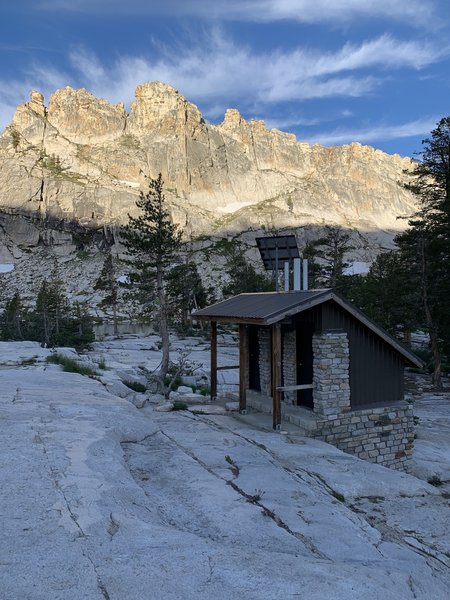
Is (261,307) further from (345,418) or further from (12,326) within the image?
(12,326)

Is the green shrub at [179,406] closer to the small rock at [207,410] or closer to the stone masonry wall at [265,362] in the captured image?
the small rock at [207,410]

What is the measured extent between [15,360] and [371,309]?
97.8ft

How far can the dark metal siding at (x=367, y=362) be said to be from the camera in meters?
12.9

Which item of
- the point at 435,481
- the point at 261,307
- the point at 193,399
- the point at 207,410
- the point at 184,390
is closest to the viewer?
the point at 435,481

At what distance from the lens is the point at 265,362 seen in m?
15.7

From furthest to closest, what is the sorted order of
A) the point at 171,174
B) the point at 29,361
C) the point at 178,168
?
the point at 178,168 → the point at 171,174 → the point at 29,361

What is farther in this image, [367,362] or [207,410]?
[207,410]

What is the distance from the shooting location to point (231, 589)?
14.1 ft

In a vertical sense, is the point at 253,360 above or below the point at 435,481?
above

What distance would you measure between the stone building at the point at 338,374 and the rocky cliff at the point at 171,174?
10381 cm

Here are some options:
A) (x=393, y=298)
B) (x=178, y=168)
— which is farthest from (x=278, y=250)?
(x=178, y=168)

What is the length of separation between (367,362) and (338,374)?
1.18m

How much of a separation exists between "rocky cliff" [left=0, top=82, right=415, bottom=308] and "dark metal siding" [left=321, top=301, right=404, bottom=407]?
345 ft

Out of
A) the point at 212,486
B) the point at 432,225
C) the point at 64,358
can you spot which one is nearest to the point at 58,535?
the point at 212,486
